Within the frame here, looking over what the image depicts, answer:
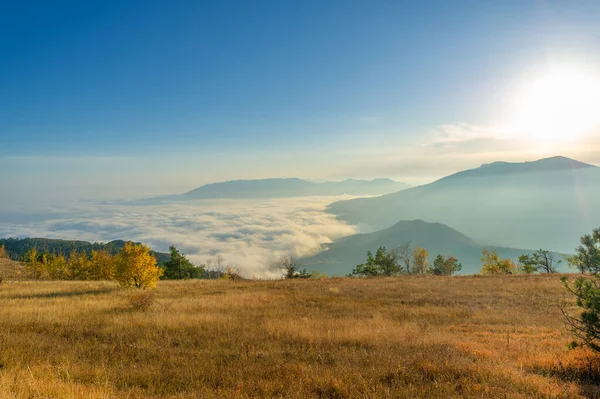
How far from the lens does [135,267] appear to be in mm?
28297

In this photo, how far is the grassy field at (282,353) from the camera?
6.96m

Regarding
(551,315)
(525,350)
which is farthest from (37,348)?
(551,315)

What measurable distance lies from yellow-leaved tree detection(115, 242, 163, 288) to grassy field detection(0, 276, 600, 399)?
7.99 m

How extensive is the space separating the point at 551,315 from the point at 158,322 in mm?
19693

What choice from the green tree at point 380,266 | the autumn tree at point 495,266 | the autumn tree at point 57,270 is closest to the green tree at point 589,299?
the green tree at point 380,266

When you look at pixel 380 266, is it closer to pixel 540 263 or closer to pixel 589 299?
pixel 540 263

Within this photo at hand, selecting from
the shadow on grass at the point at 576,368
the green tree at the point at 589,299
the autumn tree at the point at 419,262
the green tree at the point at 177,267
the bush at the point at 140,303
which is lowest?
the autumn tree at the point at 419,262

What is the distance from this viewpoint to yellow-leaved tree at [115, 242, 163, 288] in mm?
28250

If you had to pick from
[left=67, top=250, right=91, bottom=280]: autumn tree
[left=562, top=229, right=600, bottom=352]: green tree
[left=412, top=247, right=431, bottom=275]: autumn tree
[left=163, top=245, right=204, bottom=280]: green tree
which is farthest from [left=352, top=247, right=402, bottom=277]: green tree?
[left=67, top=250, right=91, bottom=280]: autumn tree

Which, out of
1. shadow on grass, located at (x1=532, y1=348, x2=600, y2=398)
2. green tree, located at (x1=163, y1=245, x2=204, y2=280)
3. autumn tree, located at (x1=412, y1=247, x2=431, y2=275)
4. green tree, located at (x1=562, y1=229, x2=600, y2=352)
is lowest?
autumn tree, located at (x1=412, y1=247, x2=431, y2=275)

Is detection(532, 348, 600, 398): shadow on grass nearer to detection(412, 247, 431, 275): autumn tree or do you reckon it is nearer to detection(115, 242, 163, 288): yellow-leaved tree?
detection(115, 242, 163, 288): yellow-leaved tree

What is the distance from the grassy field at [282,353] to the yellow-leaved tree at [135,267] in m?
7.99

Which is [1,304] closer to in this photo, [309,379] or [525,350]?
[309,379]

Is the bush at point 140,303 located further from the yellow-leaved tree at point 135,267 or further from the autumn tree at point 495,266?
the autumn tree at point 495,266
